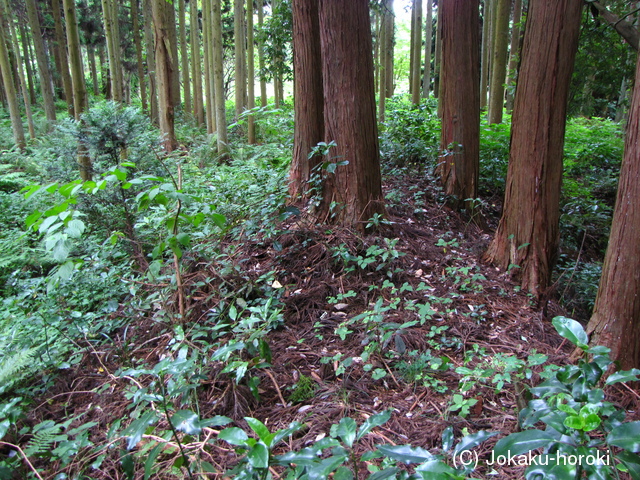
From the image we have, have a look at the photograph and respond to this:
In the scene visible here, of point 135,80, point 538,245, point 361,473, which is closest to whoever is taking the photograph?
point 361,473

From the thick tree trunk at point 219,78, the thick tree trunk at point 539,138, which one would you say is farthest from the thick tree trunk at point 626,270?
the thick tree trunk at point 219,78

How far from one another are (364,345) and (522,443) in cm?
174

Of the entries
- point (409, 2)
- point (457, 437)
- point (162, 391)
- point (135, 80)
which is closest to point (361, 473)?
point (457, 437)

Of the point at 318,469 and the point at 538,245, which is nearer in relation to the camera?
the point at 318,469

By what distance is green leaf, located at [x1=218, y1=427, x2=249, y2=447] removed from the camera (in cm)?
134

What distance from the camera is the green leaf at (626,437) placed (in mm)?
1017

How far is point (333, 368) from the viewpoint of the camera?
267 centimetres

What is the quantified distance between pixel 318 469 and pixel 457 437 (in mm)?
1200

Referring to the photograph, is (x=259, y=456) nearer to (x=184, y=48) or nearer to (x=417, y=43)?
(x=417, y=43)

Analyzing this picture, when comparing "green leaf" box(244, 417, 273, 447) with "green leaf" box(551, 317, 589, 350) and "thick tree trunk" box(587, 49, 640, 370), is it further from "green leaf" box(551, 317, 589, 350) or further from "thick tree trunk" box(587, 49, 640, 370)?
"thick tree trunk" box(587, 49, 640, 370)

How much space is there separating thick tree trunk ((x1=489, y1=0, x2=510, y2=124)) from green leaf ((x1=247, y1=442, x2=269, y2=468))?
10165mm

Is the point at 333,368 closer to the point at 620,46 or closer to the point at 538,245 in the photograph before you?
the point at 538,245

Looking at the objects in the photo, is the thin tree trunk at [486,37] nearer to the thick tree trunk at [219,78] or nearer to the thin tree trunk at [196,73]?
the thick tree trunk at [219,78]

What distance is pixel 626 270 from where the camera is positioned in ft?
7.78
